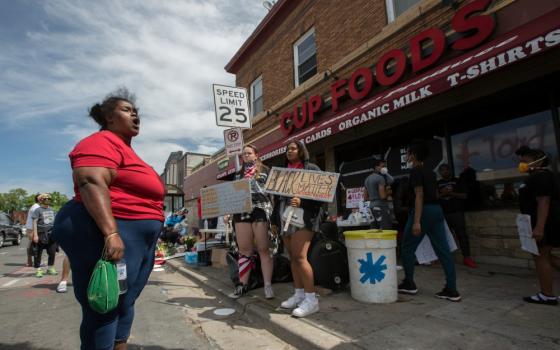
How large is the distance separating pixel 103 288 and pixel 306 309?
2.11 metres

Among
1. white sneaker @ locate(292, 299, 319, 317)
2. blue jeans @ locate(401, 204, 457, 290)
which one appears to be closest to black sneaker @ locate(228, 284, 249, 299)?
white sneaker @ locate(292, 299, 319, 317)

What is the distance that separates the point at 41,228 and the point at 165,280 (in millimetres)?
3258

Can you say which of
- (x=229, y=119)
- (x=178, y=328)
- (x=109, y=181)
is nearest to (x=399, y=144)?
(x=229, y=119)

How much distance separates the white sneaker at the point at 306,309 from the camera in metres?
3.10

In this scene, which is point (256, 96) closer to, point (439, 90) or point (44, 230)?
point (44, 230)

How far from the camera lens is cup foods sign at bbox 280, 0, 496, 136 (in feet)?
16.9

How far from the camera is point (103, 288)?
1.53m

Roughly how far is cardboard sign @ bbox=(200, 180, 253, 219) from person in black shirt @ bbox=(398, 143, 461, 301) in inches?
75.6

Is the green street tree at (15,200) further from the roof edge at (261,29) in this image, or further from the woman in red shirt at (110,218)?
the woman in red shirt at (110,218)

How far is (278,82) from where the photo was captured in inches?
442

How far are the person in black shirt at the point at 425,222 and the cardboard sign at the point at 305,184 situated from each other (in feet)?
3.45

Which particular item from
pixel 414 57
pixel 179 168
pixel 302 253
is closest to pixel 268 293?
pixel 302 253

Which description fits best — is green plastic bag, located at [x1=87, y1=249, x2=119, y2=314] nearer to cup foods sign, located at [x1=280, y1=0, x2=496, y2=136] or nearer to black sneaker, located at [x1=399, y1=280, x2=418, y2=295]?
black sneaker, located at [x1=399, y1=280, x2=418, y2=295]

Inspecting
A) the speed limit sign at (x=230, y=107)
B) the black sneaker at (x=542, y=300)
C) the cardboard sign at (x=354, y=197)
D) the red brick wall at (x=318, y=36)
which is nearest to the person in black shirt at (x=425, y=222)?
the black sneaker at (x=542, y=300)
